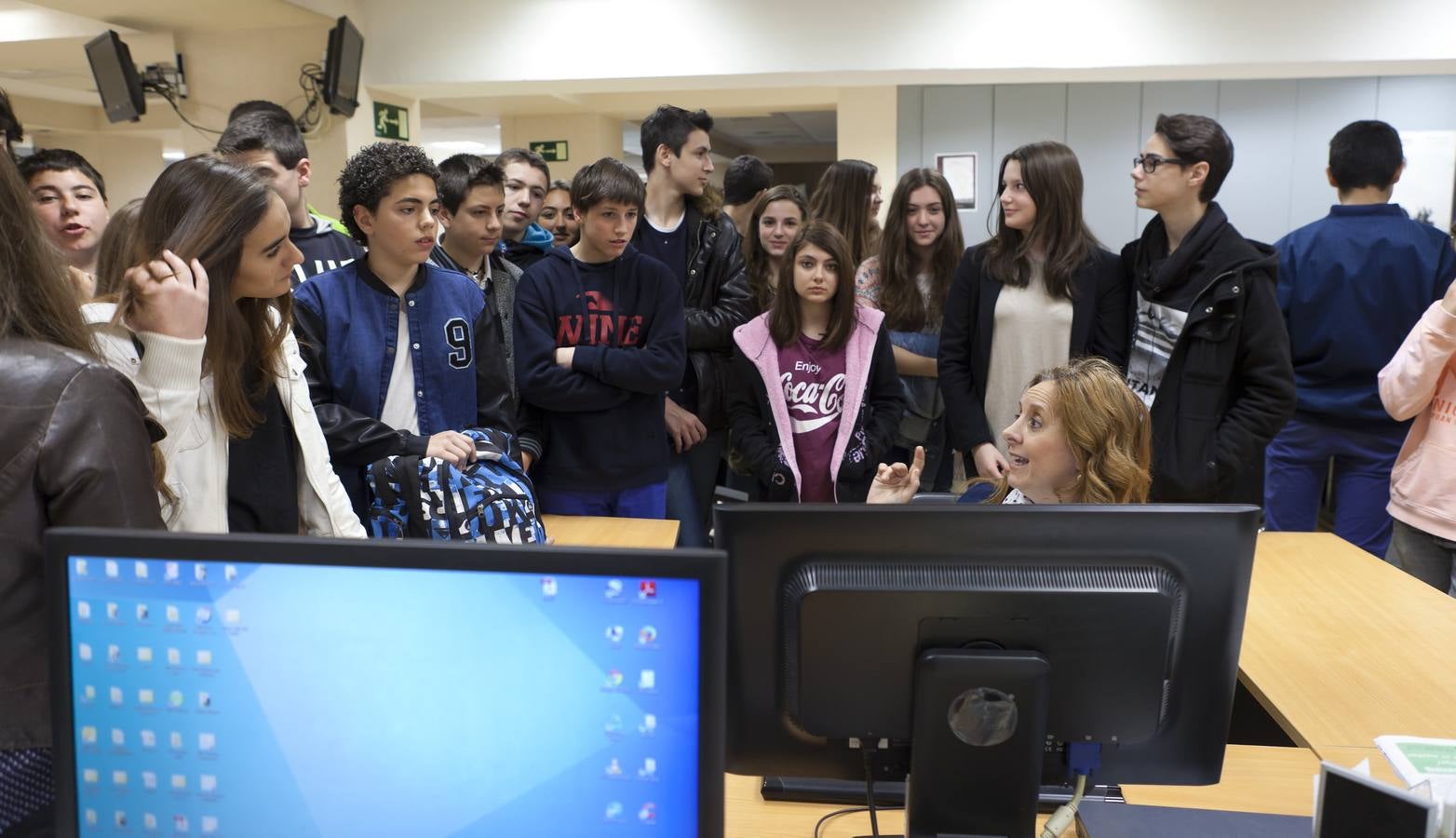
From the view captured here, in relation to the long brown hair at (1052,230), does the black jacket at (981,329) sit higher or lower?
lower

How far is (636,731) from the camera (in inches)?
31.5

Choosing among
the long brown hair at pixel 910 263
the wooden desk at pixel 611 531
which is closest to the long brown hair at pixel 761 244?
the long brown hair at pixel 910 263

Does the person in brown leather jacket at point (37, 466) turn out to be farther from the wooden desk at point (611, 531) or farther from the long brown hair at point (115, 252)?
the wooden desk at point (611, 531)

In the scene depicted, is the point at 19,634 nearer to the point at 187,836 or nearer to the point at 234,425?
the point at 187,836

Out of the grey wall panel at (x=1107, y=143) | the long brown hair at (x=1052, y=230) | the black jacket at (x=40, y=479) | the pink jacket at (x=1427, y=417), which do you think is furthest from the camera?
the grey wall panel at (x=1107, y=143)

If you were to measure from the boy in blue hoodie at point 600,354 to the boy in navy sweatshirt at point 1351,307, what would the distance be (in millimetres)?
1954

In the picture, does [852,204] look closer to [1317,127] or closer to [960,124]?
[960,124]

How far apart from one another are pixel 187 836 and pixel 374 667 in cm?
22

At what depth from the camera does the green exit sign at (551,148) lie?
405 inches

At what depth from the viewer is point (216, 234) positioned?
1.55m

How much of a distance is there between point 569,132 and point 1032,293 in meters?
8.31

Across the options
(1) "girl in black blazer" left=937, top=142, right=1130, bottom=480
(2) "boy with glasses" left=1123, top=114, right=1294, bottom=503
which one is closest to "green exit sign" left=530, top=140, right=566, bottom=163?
(1) "girl in black blazer" left=937, top=142, right=1130, bottom=480

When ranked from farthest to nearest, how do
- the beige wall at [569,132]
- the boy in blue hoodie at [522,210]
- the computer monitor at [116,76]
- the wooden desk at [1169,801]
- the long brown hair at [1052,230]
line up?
1. the beige wall at [569,132]
2. the computer monitor at [116,76]
3. the boy in blue hoodie at [522,210]
4. the long brown hair at [1052,230]
5. the wooden desk at [1169,801]

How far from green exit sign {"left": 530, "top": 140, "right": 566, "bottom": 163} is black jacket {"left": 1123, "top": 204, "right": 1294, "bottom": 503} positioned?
850 cm
